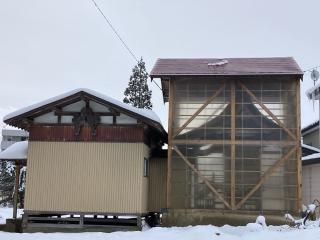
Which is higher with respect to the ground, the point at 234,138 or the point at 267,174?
the point at 234,138

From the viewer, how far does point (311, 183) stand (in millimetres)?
20422

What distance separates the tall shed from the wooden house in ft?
4.64

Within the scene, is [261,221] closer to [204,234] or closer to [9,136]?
[204,234]

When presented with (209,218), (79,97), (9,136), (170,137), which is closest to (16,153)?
(79,97)

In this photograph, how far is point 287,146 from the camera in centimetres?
1792

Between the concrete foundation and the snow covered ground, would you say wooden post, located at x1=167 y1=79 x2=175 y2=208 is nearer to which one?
the concrete foundation

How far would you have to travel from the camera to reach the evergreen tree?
3906 cm

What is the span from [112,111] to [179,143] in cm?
296

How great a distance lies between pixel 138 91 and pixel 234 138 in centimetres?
2217

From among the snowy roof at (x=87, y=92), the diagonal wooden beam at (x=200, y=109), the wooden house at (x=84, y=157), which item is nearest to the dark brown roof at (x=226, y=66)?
the diagonal wooden beam at (x=200, y=109)

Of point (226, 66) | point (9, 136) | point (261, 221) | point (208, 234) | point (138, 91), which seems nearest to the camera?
point (208, 234)

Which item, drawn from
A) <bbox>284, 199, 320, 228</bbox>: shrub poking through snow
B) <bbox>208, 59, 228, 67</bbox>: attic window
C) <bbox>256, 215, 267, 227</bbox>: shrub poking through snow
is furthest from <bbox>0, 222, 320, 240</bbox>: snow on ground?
<bbox>208, 59, 228, 67</bbox>: attic window

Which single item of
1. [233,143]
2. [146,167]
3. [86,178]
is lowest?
[86,178]

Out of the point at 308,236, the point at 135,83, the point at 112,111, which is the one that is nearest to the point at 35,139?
the point at 112,111
